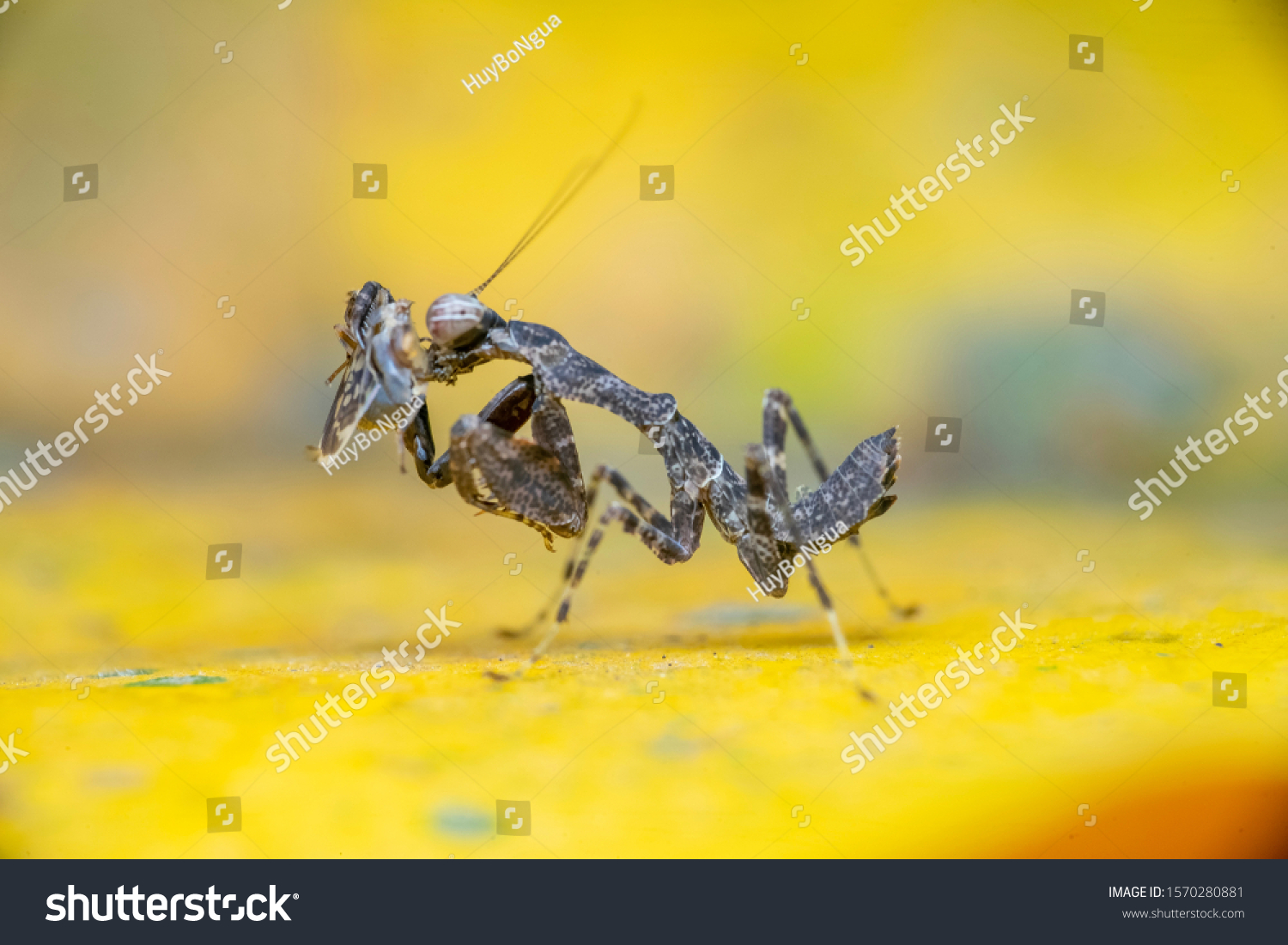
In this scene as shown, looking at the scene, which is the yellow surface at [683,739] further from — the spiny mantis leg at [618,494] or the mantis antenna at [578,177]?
the mantis antenna at [578,177]

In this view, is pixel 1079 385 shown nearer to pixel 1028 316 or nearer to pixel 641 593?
pixel 1028 316

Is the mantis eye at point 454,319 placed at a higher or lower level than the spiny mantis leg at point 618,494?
higher

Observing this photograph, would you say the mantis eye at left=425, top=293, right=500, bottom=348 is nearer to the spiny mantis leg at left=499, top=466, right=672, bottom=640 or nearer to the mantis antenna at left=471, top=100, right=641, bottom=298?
the spiny mantis leg at left=499, top=466, right=672, bottom=640

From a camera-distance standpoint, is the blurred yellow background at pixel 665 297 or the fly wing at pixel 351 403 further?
the blurred yellow background at pixel 665 297

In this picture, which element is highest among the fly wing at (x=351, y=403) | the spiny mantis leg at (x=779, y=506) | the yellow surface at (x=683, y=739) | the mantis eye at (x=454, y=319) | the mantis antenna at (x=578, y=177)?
the mantis antenna at (x=578, y=177)

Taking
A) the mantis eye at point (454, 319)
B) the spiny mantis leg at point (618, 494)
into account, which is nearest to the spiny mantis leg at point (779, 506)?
the spiny mantis leg at point (618, 494)

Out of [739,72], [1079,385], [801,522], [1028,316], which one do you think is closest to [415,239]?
[739,72]

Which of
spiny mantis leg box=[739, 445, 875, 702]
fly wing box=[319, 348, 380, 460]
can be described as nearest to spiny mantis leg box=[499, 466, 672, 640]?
spiny mantis leg box=[739, 445, 875, 702]
